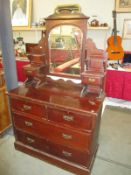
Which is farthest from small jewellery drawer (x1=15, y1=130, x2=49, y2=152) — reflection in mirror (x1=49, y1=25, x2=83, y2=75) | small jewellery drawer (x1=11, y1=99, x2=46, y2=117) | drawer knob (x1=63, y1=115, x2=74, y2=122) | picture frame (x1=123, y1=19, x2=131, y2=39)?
picture frame (x1=123, y1=19, x2=131, y2=39)

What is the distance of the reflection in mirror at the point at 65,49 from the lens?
1529 mm

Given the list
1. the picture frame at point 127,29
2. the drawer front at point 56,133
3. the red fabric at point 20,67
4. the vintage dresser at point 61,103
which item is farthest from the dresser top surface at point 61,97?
the picture frame at point 127,29

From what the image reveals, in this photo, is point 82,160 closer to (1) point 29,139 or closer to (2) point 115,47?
(1) point 29,139

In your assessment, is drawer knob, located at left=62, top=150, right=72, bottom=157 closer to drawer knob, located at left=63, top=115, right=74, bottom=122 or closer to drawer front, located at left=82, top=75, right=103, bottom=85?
drawer knob, located at left=63, top=115, right=74, bottom=122

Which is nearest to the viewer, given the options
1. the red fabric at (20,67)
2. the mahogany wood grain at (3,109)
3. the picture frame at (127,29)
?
the mahogany wood grain at (3,109)

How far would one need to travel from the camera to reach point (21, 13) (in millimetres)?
3543

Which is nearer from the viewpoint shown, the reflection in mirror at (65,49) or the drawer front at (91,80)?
the drawer front at (91,80)

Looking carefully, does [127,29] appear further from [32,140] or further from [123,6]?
[32,140]

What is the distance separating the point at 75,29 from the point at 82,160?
123 centimetres

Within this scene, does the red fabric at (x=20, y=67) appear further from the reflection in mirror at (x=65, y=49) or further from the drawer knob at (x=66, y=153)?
the drawer knob at (x=66, y=153)

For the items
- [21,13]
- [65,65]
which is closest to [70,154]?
[65,65]

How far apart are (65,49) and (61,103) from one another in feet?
1.83

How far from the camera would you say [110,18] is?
2.98 metres

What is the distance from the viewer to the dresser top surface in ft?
4.50
